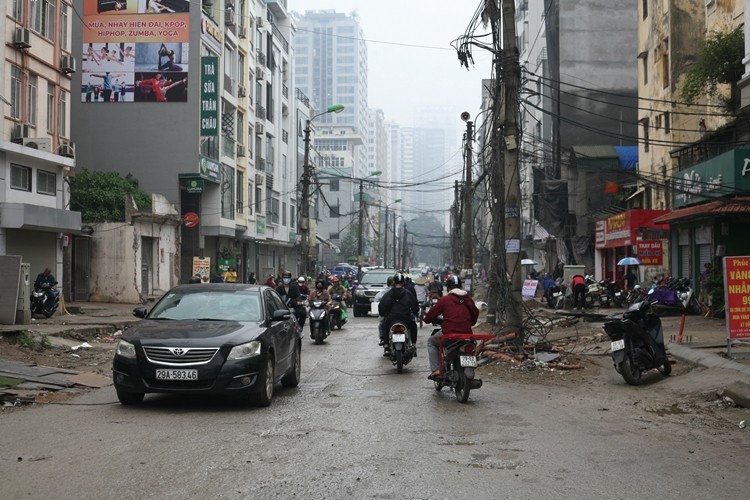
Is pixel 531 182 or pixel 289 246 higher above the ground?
pixel 531 182

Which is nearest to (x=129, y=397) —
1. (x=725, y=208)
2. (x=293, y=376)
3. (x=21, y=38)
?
(x=293, y=376)

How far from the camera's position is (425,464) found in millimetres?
6891

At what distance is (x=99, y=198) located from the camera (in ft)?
118

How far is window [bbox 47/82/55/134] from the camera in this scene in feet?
90.6

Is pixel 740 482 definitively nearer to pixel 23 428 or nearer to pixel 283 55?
pixel 23 428

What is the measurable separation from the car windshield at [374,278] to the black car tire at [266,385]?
911 inches

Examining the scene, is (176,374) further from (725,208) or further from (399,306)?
(725,208)

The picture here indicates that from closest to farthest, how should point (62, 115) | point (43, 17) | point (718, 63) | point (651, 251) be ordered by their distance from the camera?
point (718, 63) < point (43, 17) < point (62, 115) < point (651, 251)

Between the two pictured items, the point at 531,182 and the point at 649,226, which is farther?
the point at 531,182

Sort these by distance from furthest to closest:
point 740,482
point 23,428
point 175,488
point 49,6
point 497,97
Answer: point 49,6
point 497,97
point 23,428
point 740,482
point 175,488

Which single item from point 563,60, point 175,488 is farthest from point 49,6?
point 563,60

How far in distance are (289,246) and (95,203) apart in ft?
107

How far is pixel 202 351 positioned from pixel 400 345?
489 cm

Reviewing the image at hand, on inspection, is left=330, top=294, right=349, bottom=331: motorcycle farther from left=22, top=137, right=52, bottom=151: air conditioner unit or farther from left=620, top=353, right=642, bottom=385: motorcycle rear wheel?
left=620, top=353, right=642, bottom=385: motorcycle rear wheel
